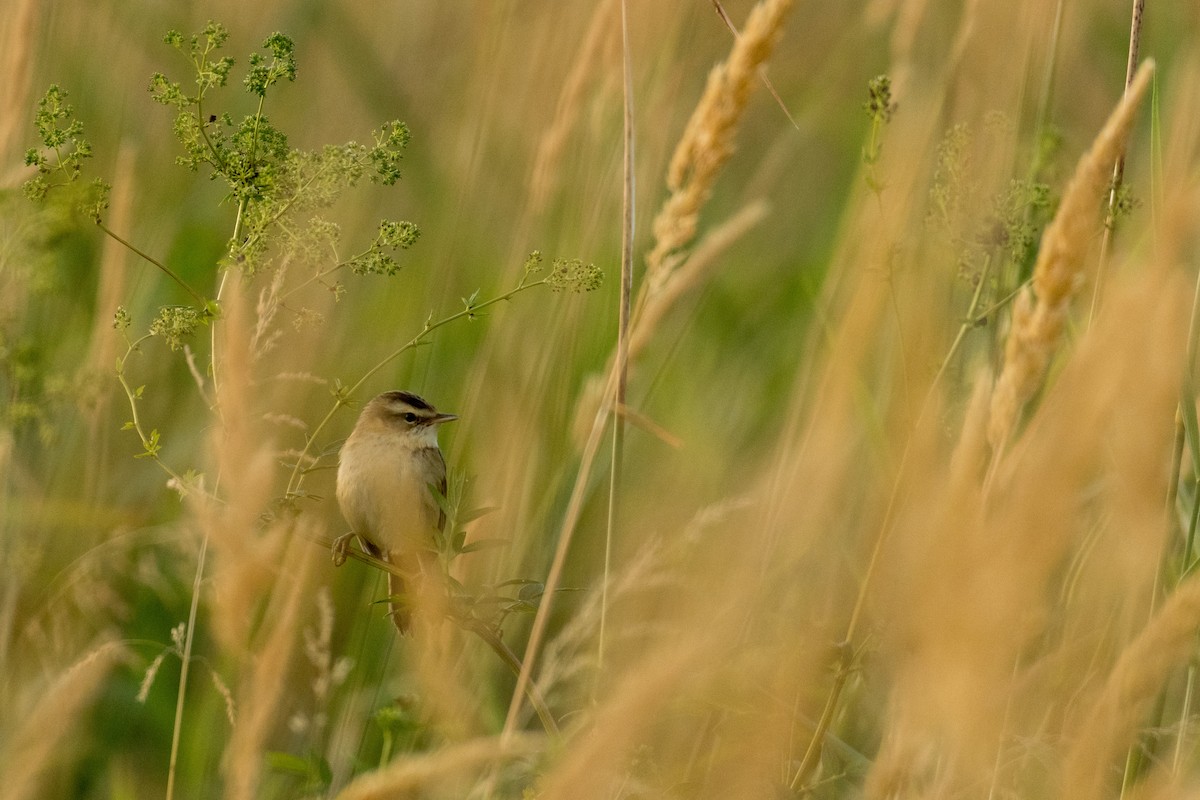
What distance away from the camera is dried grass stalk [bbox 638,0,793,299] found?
56.9 inches

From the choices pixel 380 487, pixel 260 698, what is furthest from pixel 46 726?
pixel 380 487

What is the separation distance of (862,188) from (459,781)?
151 cm

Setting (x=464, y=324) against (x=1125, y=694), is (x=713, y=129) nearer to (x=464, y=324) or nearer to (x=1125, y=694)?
(x=1125, y=694)

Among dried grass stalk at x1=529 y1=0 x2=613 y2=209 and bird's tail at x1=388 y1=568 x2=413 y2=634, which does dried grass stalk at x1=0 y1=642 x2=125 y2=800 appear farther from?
dried grass stalk at x1=529 y1=0 x2=613 y2=209

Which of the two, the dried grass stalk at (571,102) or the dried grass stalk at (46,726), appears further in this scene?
the dried grass stalk at (571,102)

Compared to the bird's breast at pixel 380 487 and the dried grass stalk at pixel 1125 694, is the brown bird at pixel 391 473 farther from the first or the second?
the dried grass stalk at pixel 1125 694

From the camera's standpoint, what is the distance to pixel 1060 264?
1285 mm

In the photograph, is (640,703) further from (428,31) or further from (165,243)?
(428,31)

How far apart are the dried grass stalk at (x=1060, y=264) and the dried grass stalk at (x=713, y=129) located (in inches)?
14.1

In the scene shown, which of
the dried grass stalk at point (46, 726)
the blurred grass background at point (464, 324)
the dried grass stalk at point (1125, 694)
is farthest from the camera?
the blurred grass background at point (464, 324)

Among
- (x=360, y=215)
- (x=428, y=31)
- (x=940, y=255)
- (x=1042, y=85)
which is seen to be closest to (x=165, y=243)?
(x=360, y=215)

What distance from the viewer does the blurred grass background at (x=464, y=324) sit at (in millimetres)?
2486

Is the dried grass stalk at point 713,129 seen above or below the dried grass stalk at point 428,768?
above

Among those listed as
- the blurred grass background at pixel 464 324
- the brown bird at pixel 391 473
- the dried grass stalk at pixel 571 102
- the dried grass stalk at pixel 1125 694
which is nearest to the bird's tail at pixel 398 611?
the brown bird at pixel 391 473
